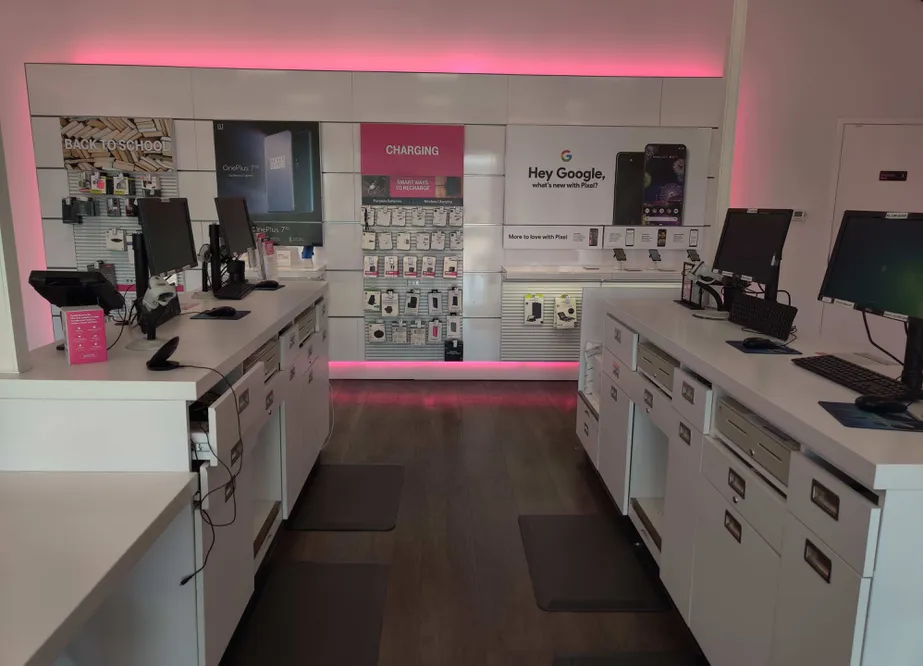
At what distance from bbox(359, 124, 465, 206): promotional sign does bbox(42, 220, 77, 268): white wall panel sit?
2483 mm

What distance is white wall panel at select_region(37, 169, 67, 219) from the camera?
17.4 ft

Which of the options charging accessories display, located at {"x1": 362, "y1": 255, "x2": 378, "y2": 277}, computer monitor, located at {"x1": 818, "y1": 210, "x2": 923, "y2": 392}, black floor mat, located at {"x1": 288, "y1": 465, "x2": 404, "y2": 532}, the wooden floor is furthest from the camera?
charging accessories display, located at {"x1": 362, "y1": 255, "x2": 378, "y2": 277}

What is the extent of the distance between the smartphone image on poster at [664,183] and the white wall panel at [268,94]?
2615 mm

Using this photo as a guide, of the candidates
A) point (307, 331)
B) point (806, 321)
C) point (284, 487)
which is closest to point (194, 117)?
point (307, 331)

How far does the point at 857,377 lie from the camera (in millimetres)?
1963

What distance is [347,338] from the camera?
572 cm

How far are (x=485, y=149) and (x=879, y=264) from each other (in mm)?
3940

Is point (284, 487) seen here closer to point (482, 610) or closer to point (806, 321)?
point (482, 610)

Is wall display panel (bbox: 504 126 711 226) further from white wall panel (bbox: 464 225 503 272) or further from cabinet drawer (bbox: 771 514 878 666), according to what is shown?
cabinet drawer (bbox: 771 514 878 666)

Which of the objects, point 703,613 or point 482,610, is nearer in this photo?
point 703,613

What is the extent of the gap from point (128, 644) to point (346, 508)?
157cm

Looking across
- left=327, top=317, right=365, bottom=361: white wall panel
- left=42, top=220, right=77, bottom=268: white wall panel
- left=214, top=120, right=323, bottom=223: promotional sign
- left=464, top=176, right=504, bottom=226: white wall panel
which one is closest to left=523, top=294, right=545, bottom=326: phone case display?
left=464, top=176, right=504, bottom=226: white wall panel

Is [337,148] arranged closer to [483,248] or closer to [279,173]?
[279,173]

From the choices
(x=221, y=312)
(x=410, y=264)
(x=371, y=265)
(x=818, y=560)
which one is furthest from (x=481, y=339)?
(x=818, y=560)
